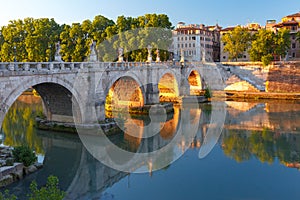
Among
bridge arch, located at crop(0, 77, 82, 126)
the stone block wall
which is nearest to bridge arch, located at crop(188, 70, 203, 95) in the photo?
the stone block wall

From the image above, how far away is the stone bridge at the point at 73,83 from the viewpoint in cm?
1237

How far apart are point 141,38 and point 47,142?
16.9 meters

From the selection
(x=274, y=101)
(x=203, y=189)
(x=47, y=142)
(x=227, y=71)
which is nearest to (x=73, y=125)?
(x=47, y=142)

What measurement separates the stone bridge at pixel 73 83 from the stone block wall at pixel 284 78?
12.5 metres

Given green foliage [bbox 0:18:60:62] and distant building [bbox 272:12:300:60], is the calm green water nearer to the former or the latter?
green foliage [bbox 0:18:60:62]

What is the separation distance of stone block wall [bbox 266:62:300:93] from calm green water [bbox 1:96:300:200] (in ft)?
39.3

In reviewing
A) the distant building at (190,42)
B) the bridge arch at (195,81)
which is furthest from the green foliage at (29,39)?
the distant building at (190,42)

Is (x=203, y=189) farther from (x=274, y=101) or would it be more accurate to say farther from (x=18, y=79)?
(x=274, y=101)

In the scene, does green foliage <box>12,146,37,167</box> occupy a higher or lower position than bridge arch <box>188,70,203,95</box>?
lower

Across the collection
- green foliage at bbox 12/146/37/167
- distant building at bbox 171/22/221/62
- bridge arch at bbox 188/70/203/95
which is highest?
distant building at bbox 171/22/221/62

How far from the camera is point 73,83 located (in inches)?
620

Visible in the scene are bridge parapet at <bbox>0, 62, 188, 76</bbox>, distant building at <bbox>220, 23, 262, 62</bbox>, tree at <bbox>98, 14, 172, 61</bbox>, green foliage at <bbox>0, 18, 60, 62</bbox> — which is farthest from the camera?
distant building at <bbox>220, 23, 262, 62</bbox>

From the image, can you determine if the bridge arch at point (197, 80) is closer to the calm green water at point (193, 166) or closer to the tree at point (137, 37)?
the tree at point (137, 37)

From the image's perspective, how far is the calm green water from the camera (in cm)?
1074
